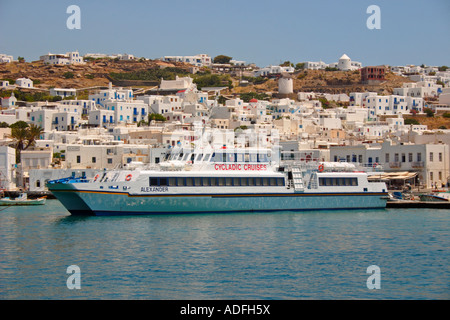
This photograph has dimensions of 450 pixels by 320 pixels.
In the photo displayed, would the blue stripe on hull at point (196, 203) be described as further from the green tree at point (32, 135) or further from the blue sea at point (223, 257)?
the green tree at point (32, 135)

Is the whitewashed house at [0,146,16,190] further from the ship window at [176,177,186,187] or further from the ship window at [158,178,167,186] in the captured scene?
the ship window at [176,177,186,187]

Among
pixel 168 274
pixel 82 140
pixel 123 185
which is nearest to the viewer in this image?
pixel 168 274

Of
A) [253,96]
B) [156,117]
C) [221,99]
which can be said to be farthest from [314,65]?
[156,117]

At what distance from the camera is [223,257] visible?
83.5 ft

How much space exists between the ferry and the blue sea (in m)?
1.56

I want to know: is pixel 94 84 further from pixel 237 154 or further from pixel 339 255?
pixel 339 255

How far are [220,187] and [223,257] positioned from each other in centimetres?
1553

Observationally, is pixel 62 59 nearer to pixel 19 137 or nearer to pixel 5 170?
pixel 19 137

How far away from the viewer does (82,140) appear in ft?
239

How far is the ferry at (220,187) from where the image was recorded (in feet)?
127

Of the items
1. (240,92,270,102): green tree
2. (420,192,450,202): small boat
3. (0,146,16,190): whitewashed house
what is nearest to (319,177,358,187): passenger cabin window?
(420,192,450,202): small boat
